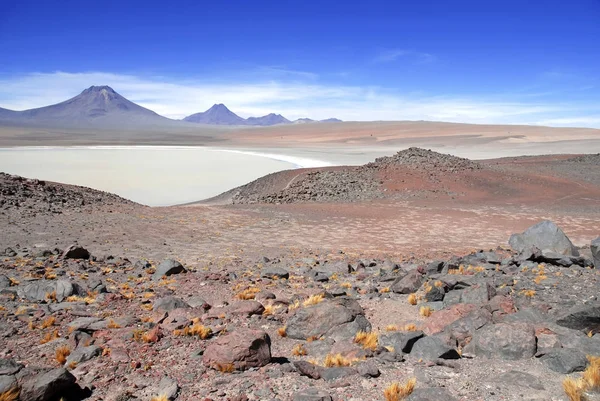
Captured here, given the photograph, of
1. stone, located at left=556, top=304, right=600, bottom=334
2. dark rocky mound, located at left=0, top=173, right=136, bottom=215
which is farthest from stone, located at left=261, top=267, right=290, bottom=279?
dark rocky mound, located at left=0, top=173, right=136, bottom=215

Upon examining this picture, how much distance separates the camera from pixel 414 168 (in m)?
25.4

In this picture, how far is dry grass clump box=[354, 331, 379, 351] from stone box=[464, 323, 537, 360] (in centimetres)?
91

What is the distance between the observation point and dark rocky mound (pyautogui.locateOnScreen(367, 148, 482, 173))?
84.1ft

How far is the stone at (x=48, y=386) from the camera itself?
11.3ft

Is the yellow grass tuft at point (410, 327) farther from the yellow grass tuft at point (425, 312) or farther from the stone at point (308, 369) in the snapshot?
the stone at point (308, 369)

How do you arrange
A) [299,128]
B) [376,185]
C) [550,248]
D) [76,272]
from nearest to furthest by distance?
1. [76,272]
2. [550,248]
3. [376,185]
4. [299,128]

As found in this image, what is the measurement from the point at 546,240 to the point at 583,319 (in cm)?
553

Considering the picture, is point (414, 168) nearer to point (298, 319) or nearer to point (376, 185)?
point (376, 185)

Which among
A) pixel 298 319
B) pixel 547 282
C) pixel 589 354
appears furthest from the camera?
pixel 547 282

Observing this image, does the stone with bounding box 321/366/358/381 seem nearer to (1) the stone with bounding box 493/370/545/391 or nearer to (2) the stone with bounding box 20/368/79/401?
(1) the stone with bounding box 493/370/545/391

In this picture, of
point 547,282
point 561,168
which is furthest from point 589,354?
point 561,168

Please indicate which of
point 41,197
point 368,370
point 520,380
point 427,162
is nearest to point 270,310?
point 368,370

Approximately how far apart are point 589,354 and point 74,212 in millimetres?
14087

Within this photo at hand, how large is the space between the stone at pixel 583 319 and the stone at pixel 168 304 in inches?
176
